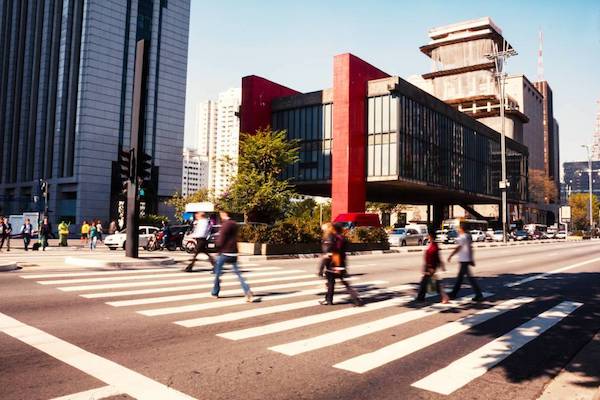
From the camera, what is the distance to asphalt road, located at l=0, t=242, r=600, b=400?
447 cm

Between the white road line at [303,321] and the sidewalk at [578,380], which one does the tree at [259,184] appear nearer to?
the white road line at [303,321]

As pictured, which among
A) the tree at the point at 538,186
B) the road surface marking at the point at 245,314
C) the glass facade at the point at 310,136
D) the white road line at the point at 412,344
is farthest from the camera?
the tree at the point at 538,186

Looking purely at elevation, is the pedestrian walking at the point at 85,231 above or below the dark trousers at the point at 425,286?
above

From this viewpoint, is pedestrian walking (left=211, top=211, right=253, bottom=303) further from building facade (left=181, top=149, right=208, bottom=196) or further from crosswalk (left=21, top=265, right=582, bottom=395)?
building facade (left=181, top=149, right=208, bottom=196)

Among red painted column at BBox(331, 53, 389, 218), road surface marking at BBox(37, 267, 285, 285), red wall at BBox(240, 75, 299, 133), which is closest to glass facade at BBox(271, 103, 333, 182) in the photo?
red wall at BBox(240, 75, 299, 133)

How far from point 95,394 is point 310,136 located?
4815 centimetres

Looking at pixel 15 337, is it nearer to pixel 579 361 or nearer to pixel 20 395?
pixel 20 395

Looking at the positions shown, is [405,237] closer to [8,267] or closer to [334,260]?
[334,260]

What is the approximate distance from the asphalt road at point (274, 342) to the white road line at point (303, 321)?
3 centimetres

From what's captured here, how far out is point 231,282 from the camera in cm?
1217

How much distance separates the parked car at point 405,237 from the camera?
121 ft

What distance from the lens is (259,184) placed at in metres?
36.7

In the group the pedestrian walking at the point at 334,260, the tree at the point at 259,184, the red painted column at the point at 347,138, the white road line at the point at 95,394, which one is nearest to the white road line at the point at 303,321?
the pedestrian walking at the point at 334,260

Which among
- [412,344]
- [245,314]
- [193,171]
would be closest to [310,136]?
[245,314]
